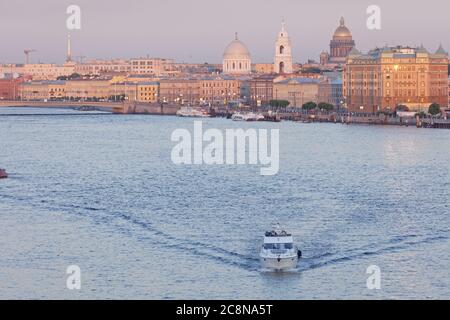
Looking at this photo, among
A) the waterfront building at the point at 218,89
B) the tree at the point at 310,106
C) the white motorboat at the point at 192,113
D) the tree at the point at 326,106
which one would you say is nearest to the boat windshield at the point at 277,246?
the tree at the point at 326,106

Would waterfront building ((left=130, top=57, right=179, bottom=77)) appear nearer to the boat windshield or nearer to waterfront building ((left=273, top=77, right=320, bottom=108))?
waterfront building ((left=273, top=77, right=320, bottom=108))

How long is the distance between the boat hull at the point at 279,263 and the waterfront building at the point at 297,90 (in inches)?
1641

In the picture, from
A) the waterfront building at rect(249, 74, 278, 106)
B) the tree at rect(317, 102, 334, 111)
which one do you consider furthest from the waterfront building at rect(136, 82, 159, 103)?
the tree at rect(317, 102, 334, 111)

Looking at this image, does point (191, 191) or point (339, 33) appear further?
point (339, 33)

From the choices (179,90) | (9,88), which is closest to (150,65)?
(9,88)

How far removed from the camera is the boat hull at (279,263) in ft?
39.5

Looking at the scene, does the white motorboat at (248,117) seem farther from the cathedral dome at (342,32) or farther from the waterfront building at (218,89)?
the cathedral dome at (342,32)

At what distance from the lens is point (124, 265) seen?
12.2 meters

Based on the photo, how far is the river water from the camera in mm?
11422

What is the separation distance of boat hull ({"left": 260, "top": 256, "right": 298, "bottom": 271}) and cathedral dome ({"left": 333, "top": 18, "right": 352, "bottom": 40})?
60866 millimetres

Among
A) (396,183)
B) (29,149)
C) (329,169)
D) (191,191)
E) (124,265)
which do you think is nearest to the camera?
(124,265)
